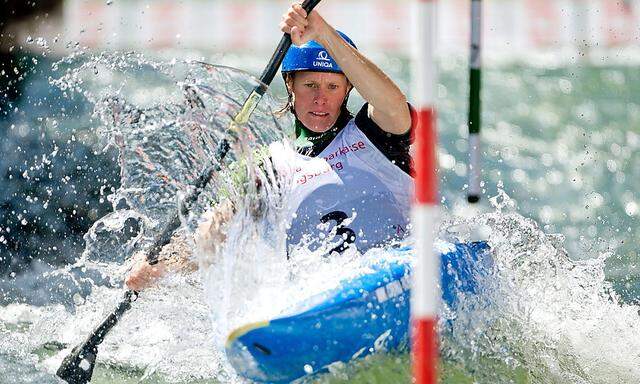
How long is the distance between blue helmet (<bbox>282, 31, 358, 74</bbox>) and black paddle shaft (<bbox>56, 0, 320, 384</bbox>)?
0.11 meters

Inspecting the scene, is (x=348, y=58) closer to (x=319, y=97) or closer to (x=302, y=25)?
(x=302, y=25)

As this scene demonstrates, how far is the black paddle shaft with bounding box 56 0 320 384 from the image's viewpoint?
15.5 feet

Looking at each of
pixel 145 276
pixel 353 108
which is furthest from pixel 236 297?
pixel 353 108

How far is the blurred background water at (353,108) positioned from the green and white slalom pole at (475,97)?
1.63 feet

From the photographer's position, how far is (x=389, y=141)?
4750mm

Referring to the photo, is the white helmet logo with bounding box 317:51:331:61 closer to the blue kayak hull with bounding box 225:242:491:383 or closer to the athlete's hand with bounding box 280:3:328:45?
the athlete's hand with bounding box 280:3:328:45

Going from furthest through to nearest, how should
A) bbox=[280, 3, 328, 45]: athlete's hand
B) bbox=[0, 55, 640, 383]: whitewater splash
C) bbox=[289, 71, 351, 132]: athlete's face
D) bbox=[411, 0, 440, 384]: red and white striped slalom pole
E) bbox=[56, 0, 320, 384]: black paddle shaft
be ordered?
bbox=[289, 71, 351, 132]: athlete's face, bbox=[56, 0, 320, 384]: black paddle shaft, bbox=[280, 3, 328, 45]: athlete's hand, bbox=[0, 55, 640, 383]: whitewater splash, bbox=[411, 0, 440, 384]: red and white striped slalom pole

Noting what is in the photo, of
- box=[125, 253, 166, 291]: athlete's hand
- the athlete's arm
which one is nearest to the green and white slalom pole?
the athlete's arm

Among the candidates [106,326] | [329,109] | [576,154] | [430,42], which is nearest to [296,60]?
[329,109]

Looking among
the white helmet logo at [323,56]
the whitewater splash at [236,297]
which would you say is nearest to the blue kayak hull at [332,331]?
the whitewater splash at [236,297]

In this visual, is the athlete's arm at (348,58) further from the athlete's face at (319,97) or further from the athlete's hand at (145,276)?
the athlete's hand at (145,276)

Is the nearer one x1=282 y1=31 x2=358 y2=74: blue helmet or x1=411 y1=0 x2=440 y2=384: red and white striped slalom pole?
x1=411 y1=0 x2=440 y2=384: red and white striped slalom pole

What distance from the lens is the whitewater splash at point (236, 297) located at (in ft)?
13.6

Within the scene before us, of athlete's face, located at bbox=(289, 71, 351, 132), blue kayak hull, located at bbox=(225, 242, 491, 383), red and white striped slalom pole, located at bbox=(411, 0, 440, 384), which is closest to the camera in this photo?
red and white striped slalom pole, located at bbox=(411, 0, 440, 384)
